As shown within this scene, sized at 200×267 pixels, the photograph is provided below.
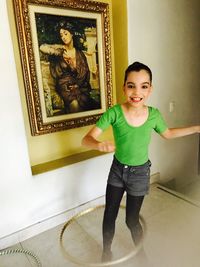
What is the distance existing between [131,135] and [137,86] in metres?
0.23

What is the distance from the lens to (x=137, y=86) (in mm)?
995

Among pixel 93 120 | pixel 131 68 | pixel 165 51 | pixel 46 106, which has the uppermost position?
pixel 165 51

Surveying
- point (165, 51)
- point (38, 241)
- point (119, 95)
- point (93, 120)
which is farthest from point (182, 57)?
point (38, 241)

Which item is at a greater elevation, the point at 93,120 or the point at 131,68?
the point at 131,68

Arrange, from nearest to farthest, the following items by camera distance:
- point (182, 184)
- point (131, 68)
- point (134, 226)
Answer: point (131, 68) → point (134, 226) → point (182, 184)

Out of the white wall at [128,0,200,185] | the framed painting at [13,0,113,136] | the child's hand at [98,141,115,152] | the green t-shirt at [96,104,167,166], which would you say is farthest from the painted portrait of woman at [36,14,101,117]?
the child's hand at [98,141,115,152]

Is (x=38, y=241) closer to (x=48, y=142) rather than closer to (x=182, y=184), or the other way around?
(x=48, y=142)

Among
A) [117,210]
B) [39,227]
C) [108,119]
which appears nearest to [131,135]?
[108,119]

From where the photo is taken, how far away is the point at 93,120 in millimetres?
1738

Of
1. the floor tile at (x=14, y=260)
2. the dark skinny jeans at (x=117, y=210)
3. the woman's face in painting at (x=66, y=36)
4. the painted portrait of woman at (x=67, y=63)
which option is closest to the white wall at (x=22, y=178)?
the floor tile at (x=14, y=260)

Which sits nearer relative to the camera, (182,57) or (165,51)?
(165,51)

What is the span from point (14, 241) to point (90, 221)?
53 cm

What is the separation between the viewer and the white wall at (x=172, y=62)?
1757mm

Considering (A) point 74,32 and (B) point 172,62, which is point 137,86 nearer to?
(A) point 74,32
